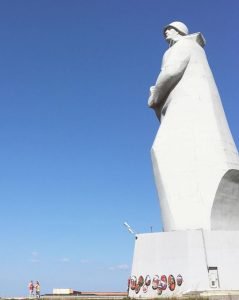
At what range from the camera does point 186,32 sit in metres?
19.9

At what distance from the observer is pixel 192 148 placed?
55.2 ft

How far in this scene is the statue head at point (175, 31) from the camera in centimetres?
1966

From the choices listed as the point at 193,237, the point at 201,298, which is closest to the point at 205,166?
the point at 193,237

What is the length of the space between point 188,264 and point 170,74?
7489 mm

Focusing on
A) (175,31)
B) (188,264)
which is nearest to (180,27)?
(175,31)

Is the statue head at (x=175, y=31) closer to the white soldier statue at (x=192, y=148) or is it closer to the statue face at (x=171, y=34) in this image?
the statue face at (x=171, y=34)

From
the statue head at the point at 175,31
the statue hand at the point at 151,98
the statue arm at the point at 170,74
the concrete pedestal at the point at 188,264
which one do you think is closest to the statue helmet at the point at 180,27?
the statue head at the point at 175,31

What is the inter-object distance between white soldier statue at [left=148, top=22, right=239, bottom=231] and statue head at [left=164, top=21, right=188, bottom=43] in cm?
42

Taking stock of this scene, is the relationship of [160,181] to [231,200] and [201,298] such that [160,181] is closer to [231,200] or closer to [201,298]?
[231,200]

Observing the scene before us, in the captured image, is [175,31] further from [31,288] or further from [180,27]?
[31,288]

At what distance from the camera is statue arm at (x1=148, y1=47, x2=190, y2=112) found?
18.0m

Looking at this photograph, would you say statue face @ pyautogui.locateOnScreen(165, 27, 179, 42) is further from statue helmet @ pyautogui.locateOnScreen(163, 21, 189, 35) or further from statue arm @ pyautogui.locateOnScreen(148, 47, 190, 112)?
statue arm @ pyautogui.locateOnScreen(148, 47, 190, 112)

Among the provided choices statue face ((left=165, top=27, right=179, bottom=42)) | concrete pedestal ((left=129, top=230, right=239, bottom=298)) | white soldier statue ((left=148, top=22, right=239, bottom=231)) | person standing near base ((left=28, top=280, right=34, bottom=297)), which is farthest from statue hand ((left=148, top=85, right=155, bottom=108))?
person standing near base ((left=28, top=280, right=34, bottom=297))

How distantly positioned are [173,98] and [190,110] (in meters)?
1.03
